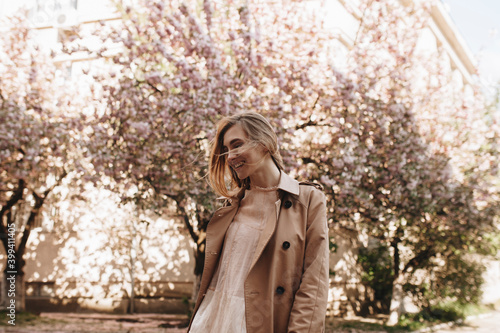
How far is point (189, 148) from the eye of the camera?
8.77m

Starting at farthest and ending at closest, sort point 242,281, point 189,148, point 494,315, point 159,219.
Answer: point 494,315 < point 159,219 < point 189,148 < point 242,281

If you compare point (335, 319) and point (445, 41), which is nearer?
point (335, 319)

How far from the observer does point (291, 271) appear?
2.39 meters

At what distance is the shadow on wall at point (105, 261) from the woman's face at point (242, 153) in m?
10.9

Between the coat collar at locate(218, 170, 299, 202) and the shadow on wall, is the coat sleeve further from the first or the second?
the shadow on wall

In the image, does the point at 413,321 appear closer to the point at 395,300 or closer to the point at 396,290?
the point at 395,300

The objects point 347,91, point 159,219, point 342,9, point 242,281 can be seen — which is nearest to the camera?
point 242,281

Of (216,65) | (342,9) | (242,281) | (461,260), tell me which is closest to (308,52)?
(216,65)

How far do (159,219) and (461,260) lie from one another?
26.9 feet

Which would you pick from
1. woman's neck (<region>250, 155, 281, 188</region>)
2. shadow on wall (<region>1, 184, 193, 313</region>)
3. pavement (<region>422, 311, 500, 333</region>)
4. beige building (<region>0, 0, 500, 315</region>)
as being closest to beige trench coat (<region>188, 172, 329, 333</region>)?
woman's neck (<region>250, 155, 281, 188</region>)

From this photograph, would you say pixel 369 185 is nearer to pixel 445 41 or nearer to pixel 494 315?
pixel 494 315

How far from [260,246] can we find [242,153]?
47cm

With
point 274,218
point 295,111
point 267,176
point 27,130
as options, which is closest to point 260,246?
point 274,218

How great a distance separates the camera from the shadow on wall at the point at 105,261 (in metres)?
13.4
